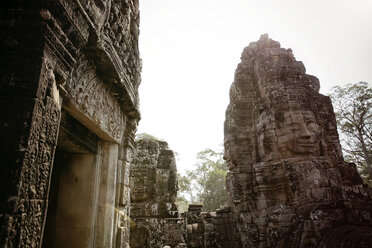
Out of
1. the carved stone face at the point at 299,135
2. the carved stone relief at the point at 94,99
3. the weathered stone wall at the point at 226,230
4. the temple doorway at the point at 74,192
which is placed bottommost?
the weathered stone wall at the point at 226,230

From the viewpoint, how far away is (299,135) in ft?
27.2

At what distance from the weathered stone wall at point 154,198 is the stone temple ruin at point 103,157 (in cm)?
2

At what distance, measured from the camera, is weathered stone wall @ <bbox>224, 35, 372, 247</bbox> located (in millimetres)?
6086

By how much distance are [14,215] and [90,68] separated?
4.87 ft

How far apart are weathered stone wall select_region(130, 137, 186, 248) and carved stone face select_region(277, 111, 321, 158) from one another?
15.5ft

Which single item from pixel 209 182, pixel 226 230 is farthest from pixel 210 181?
pixel 226 230

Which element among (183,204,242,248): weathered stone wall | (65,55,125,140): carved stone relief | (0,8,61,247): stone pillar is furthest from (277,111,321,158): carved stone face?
(0,8,61,247): stone pillar

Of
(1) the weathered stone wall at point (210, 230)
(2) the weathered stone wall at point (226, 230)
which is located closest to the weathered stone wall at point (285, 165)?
(2) the weathered stone wall at point (226, 230)

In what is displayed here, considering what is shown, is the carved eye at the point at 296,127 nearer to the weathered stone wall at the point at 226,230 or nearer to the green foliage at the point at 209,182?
the weathered stone wall at the point at 226,230

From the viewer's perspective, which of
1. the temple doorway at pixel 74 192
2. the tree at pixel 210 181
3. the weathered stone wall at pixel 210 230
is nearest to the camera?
the temple doorway at pixel 74 192

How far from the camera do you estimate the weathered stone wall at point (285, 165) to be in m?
6.09

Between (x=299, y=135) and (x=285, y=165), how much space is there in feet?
3.86

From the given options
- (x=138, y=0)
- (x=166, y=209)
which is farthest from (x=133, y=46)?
(x=166, y=209)

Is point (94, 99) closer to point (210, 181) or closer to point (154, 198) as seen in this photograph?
point (154, 198)
